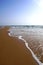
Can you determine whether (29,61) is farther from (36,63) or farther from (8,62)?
(8,62)

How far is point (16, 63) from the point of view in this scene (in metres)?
7.01

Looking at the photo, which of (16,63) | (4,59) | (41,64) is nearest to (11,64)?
(16,63)

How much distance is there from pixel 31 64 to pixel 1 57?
77.6 inches

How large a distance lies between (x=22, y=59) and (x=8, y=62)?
0.93 m

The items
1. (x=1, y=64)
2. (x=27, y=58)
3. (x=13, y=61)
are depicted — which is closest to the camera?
(x=1, y=64)

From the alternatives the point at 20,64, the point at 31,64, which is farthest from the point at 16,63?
the point at 31,64

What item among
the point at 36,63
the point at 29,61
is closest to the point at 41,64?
the point at 36,63

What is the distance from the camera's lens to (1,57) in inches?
315

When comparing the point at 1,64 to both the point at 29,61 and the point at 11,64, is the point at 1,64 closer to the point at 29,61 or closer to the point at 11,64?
the point at 11,64

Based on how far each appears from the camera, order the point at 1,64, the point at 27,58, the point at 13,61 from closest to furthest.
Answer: the point at 1,64 < the point at 13,61 < the point at 27,58

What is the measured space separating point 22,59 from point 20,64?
87cm

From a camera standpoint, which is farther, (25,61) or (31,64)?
(25,61)

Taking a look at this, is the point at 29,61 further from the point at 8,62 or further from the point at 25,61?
the point at 8,62

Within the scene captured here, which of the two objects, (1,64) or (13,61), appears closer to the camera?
(1,64)
